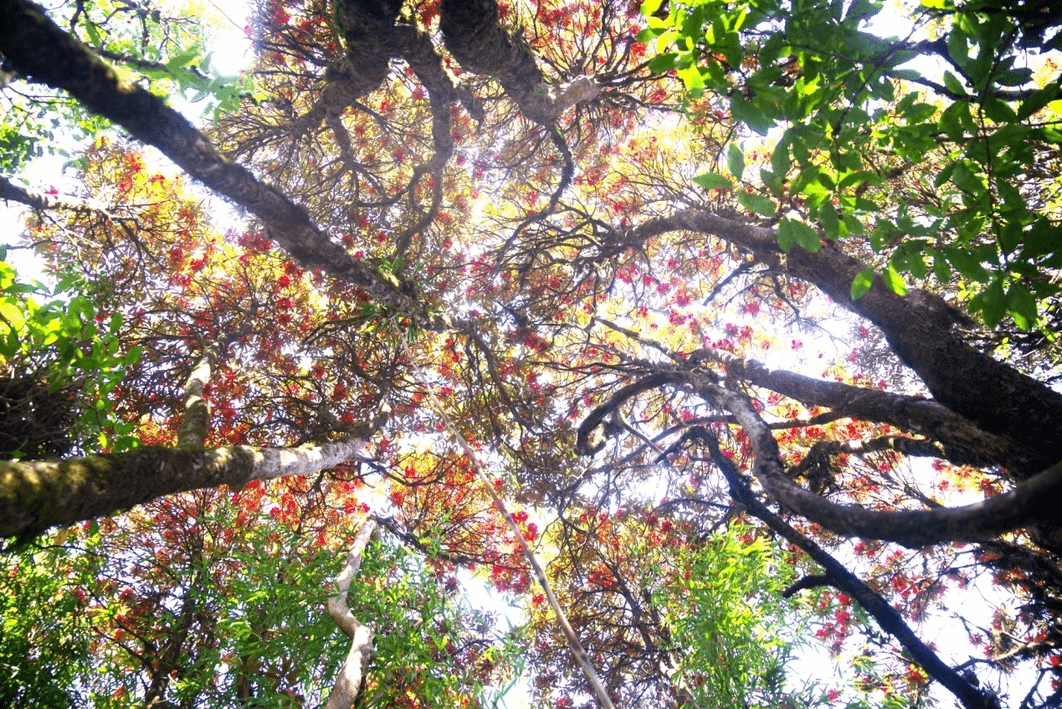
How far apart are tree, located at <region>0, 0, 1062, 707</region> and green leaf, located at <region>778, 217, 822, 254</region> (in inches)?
0.5

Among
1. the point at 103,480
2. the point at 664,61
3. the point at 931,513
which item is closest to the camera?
the point at 664,61

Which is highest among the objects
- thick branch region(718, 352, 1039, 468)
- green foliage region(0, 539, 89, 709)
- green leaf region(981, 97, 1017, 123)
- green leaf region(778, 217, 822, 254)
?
thick branch region(718, 352, 1039, 468)

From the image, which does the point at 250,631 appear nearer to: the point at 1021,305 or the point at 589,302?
the point at 1021,305

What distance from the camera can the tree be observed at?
1731 mm

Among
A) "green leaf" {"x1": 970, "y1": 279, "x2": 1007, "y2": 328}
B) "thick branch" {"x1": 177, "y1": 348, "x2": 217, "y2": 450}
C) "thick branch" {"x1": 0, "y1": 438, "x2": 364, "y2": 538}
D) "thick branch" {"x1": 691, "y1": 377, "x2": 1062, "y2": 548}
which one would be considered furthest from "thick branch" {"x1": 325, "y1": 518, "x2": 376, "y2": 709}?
"green leaf" {"x1": 970, "y1": 279, "x2": 1007, "y2": 328}

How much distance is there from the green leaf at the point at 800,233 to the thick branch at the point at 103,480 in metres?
3.24

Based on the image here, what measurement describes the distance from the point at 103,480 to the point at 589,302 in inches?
261

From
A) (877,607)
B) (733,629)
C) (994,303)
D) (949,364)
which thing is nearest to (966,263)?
(994,303)

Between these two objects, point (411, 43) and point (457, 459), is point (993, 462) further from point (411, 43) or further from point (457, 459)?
point (457, 459)

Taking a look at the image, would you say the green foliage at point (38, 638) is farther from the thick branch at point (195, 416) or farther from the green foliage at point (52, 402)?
the thick branch at point (195, 416)

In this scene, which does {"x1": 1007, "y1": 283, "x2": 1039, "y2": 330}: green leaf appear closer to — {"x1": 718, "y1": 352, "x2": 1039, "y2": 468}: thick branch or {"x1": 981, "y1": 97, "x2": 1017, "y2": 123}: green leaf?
{"x1": 981, "y1": 97, "x2": 1017, "y2": 123}: green leaf

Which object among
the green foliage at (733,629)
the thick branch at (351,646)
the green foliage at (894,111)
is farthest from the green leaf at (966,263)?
the thick branch at (351,646)

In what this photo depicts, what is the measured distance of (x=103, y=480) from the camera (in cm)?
239

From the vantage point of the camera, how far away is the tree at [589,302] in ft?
5.68
